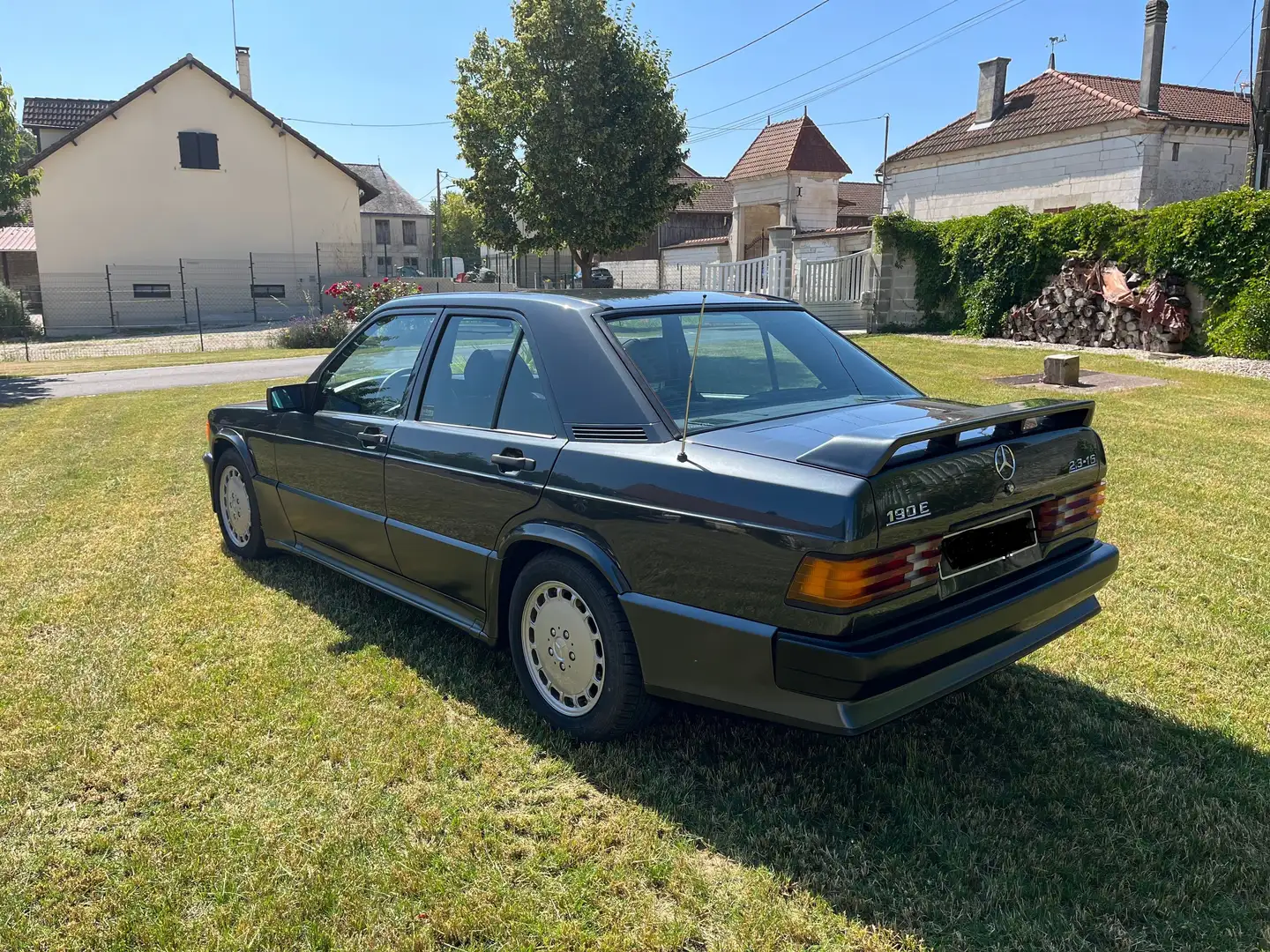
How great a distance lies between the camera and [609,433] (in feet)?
10.3

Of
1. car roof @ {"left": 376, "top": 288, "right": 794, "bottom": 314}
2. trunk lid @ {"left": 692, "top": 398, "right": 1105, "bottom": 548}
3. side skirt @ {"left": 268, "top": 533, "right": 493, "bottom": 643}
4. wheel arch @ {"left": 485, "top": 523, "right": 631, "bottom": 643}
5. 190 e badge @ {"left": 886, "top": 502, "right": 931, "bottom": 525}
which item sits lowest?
side skirt @ {"left": 268, "top": 533, "right": 493, "bottom": 643}

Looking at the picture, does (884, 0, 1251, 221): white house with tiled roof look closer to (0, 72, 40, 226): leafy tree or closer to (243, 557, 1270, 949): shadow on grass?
(0, 72, 40, 226): leafy tree

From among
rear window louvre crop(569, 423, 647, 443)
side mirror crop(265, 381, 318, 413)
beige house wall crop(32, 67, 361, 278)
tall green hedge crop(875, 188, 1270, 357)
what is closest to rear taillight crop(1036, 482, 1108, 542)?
rear window louvre crop(569, 423, 647, 443)

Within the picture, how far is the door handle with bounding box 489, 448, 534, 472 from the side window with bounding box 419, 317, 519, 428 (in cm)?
23

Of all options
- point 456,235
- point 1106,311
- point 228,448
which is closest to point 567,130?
point 1106,311

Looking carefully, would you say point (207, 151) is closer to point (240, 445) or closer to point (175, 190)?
point (175, 190)

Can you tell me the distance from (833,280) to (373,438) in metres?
20.6

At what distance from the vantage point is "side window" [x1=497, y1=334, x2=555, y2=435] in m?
3.42

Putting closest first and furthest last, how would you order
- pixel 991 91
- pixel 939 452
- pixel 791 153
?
pixel 939 452 < pixel 991 91 < pixel 791 153

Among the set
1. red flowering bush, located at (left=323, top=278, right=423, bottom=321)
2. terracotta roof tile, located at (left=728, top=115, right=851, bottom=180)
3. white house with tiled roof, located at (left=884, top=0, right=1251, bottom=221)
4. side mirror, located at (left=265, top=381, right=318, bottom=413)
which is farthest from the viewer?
terracotta roof tile, located at (left=728, top=115, right=851, bottom=180)

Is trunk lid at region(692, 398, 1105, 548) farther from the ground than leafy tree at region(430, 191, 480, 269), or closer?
closer

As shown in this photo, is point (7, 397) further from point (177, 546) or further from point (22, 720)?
point (22, 720)

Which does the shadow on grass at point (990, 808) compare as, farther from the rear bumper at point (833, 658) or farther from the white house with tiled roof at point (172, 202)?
the white house with tiled roof at point (172, 202)

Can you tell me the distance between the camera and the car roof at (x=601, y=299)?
3598 millimetres
